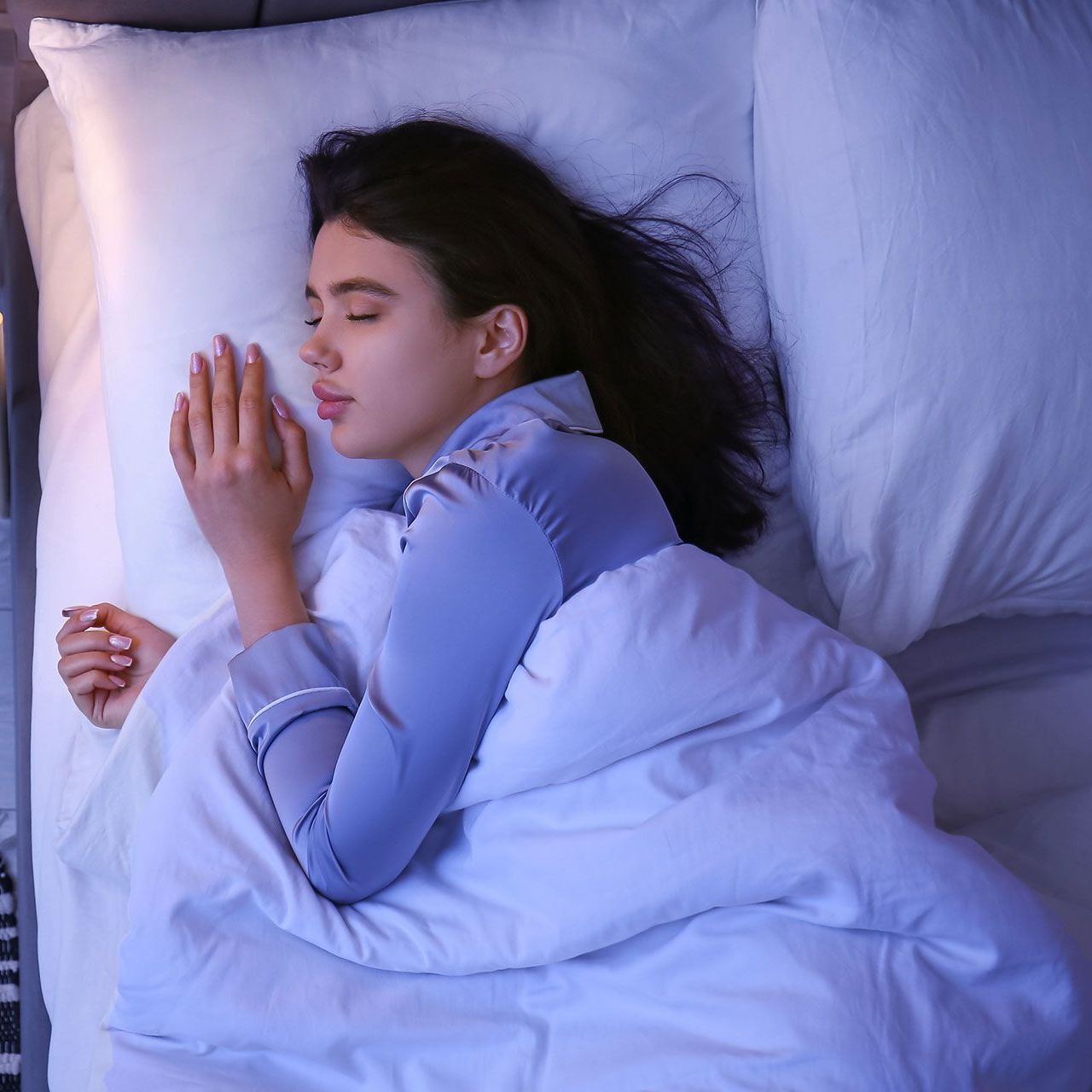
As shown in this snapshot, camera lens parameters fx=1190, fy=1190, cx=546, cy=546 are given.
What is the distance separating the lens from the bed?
45.4 inches

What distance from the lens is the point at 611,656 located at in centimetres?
92

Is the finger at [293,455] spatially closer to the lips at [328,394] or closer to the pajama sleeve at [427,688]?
the lips at [328,394]

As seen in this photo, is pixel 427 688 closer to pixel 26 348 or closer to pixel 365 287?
pixel 365 287

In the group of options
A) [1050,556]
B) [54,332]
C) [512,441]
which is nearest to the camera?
[512,441]

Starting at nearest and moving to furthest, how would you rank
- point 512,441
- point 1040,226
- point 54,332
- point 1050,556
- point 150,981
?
point 150,981, point 512,441, point 1040,226, point 1050,556, point 54,332

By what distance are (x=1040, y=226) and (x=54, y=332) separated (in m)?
1.07

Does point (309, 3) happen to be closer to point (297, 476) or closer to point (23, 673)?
point (297, 476)

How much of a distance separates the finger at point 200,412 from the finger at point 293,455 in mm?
70

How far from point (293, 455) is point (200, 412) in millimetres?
98

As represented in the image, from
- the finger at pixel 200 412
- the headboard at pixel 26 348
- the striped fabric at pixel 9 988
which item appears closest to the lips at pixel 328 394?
the finger at pixel 200 412

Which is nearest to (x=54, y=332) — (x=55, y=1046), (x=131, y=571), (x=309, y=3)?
(x=131, y=571)

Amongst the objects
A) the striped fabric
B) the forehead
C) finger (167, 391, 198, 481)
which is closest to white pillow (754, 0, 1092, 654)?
the forehead

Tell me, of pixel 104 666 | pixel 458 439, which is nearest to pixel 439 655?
pixel 458 439

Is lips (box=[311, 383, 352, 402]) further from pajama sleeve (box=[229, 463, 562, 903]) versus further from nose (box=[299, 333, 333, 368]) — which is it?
pajama sleeve (box=[229, 463, 562, 903])
